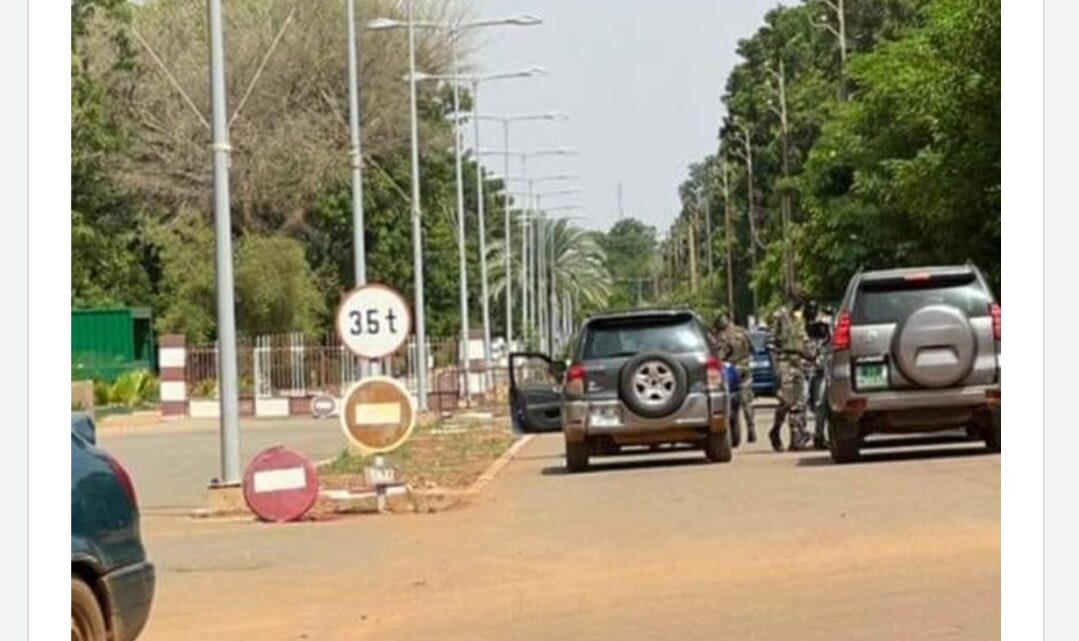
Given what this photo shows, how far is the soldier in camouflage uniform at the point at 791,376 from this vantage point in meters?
25.0

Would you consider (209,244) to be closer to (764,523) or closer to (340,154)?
(340,154)

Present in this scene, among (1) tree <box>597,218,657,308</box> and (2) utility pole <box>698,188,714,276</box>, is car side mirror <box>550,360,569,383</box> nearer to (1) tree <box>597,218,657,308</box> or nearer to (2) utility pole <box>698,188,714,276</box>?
(2) utility pole <box>698,188,714,276</box>

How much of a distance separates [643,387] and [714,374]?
787 mm

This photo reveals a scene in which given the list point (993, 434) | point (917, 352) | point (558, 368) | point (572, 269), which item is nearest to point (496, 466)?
point (558, 368)

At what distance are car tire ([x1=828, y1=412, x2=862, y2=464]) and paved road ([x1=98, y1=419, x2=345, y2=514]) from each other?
5992mm

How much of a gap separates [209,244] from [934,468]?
44.2 m

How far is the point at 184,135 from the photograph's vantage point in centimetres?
6556

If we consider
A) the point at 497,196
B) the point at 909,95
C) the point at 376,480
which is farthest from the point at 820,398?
the point at 497,196

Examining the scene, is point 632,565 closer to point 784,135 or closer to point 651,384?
point 651,384

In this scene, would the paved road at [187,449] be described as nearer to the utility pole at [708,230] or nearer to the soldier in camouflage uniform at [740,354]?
the soldier in camouflage uniform at [740,354]

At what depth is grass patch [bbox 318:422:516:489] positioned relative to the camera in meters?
24.1

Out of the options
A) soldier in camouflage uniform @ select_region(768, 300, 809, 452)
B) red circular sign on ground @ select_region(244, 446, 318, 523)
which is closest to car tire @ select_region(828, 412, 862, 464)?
soldier in camouflage uniform @ select_region(768, 300, 809, 452)

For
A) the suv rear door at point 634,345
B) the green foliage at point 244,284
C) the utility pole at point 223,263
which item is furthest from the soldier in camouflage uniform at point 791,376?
the green foliage at point 244,284

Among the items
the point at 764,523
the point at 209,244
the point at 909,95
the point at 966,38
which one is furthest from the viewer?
the point at 209,244
